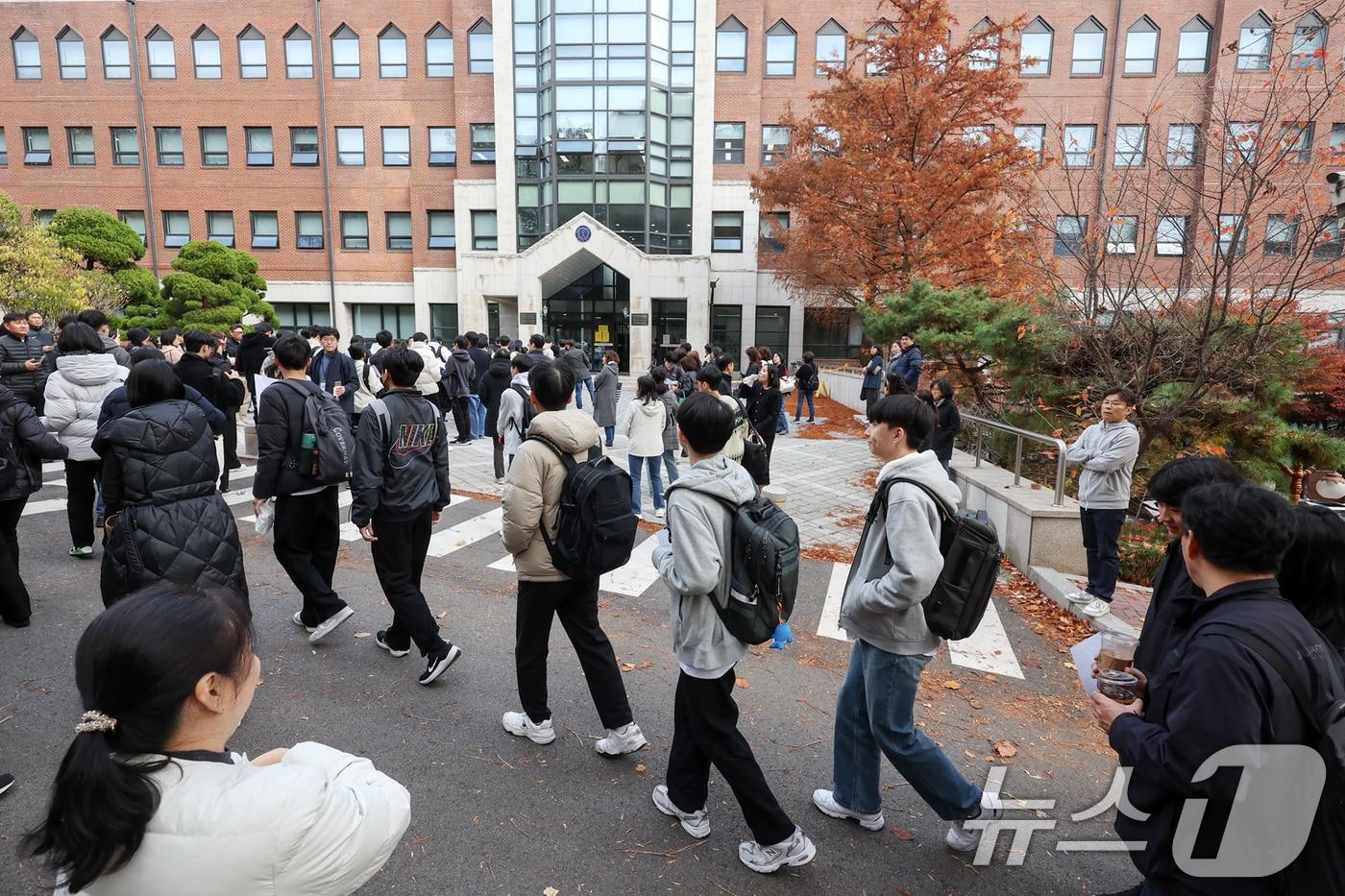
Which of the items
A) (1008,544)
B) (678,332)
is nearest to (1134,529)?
(1008,544)

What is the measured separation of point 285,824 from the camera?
1320 mm

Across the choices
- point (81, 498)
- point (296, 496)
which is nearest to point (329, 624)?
point (296, 496)

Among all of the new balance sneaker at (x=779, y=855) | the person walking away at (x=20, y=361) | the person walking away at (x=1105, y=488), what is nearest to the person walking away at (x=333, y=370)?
the person walking away at (x=20, y=361)

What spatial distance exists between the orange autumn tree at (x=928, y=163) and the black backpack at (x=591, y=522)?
13673 mm

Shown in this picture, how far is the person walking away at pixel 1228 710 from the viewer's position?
167 cm

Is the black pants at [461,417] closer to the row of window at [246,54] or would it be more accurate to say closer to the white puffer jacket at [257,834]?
the white puffer jacket at [257,834]

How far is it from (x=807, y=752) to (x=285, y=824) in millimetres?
3047

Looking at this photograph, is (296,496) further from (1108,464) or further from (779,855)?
(1108,464)

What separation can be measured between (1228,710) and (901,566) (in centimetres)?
112

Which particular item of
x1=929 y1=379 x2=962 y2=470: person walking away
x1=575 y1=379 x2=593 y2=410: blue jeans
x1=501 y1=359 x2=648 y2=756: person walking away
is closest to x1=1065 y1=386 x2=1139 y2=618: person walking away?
x1=929 y1=379 x2=962 y2=470: person walking away

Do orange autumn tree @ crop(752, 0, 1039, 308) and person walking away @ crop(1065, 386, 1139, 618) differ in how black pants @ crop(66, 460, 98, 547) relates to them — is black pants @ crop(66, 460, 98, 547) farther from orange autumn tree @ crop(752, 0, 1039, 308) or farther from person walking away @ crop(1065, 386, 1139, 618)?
orange autumn tree @ crop(752, 0, 1039, 308)

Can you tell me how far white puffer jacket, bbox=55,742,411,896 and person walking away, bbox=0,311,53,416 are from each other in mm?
8307

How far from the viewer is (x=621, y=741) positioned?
3.62 meters

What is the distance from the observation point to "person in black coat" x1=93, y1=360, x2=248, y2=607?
3.68 metres
